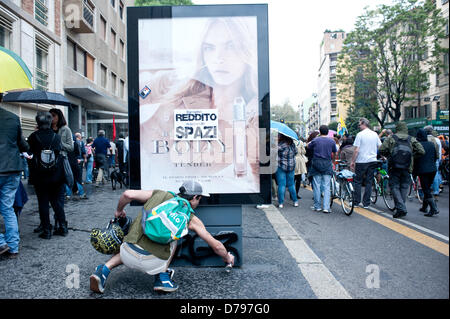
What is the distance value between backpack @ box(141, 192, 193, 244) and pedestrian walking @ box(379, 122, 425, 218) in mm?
4928

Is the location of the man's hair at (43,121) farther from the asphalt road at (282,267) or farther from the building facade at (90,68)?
the building facade at (90,68)

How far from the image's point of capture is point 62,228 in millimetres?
5199

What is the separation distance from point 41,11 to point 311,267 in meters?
16.0

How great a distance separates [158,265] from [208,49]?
2013 mm

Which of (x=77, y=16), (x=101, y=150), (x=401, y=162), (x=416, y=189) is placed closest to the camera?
(x=401, y=162)

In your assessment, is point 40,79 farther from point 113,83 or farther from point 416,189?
point 416,189

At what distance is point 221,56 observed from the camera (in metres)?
3.52

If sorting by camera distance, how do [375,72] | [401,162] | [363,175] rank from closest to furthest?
[401,162], [363,175], [375,72]

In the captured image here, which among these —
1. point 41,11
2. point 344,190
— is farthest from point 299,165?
point 41,11

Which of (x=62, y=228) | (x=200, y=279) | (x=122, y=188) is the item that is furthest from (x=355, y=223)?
(x=122, y=188)

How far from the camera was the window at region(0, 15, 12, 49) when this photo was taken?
41.2 ft

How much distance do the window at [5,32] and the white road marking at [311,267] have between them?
11957 millimetres

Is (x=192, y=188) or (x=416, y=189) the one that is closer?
(x=192, y=188)
